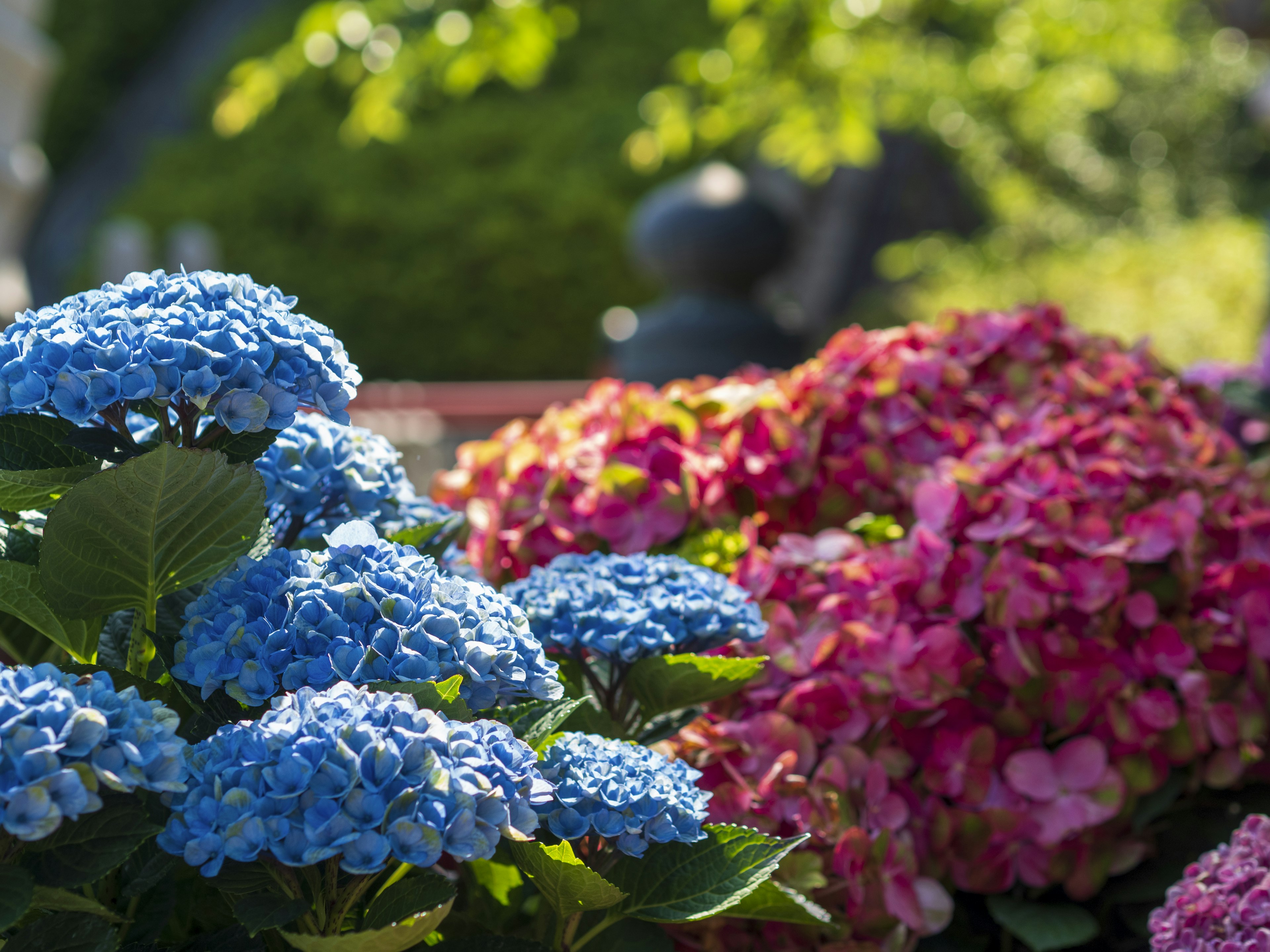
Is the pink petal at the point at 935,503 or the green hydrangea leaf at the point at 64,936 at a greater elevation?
the pink petal at the point at 935,503

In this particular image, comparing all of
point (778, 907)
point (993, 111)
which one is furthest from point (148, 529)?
point (993, 111)

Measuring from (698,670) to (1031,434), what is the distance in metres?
0.82

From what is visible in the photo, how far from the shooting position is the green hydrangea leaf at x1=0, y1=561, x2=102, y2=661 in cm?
101

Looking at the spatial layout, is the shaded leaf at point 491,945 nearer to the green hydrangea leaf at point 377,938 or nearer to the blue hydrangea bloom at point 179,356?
the green hydrangea leaf at point 377,938

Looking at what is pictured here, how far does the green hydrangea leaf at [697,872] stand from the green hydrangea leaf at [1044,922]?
580mm

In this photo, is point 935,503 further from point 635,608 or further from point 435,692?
point 435,692

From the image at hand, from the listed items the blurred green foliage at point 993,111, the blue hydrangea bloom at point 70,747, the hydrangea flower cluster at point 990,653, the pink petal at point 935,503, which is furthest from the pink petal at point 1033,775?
the blurred green foliage at point 993,111

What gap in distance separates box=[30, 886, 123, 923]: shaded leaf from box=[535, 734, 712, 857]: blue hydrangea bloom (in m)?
0.38

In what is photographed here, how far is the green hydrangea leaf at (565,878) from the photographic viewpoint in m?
0.93

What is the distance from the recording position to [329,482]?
1311 millimetres

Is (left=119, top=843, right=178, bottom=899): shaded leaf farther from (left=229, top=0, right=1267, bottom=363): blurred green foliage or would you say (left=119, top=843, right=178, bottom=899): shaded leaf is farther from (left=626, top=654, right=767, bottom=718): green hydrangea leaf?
(left=229, top=0, right=1267, bottom=363): blurred green foliage

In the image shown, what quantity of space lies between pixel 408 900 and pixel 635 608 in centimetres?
45

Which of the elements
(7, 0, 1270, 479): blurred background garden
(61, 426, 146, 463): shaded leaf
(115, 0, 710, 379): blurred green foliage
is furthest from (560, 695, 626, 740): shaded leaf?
(115, 0, 710, 379): blurred green foliage

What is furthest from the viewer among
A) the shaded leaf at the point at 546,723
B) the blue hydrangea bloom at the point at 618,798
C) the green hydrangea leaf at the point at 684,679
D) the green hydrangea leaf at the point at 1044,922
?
the green hydrangea leaf at the point at 1044,922
